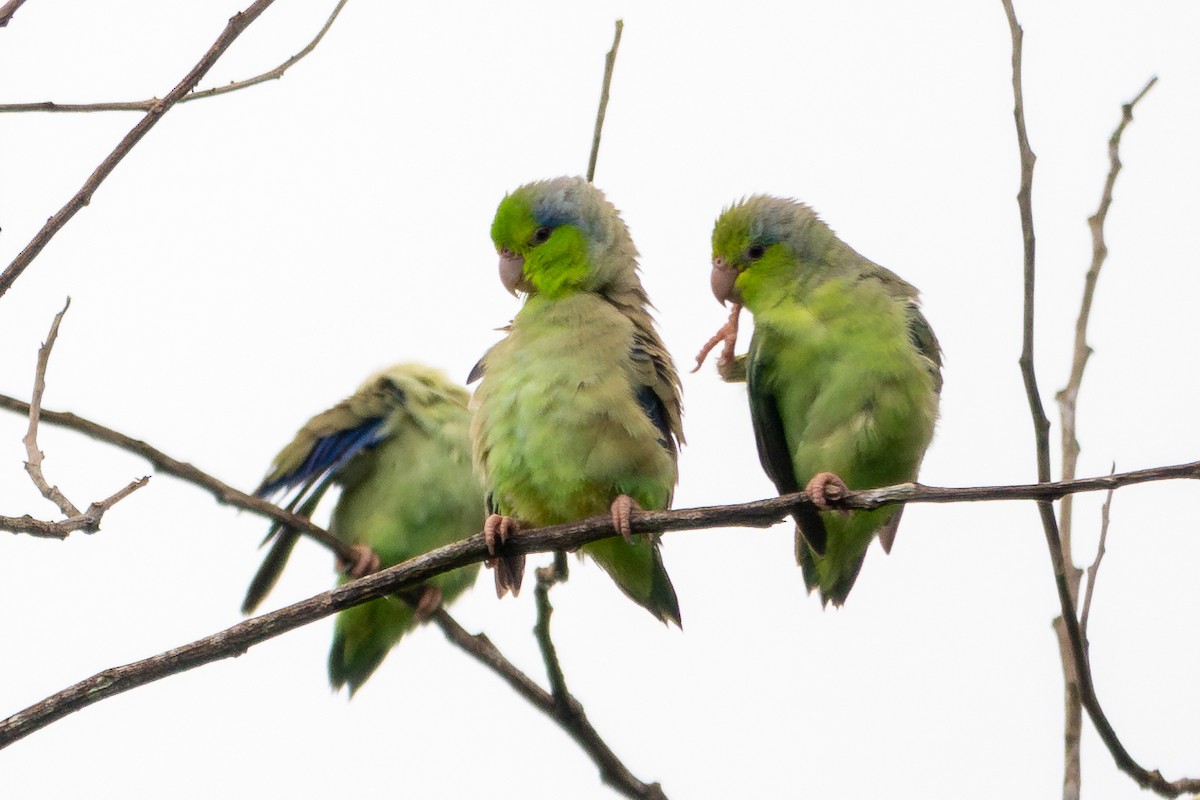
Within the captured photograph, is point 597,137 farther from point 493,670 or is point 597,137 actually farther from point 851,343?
point 493,670

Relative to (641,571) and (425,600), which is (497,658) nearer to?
(641,571)

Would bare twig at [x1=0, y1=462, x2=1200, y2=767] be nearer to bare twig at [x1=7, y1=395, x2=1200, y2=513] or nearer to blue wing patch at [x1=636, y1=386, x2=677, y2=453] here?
bare twig at [x1=7, y1=395, x2=1200, y2=513]

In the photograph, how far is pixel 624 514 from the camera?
3.20m

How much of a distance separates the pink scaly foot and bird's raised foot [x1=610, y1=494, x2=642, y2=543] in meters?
0.24

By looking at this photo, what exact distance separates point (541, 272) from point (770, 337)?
0.70 m

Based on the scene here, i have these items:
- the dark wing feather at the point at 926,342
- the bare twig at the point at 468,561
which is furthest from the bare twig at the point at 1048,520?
the dark wing feather at the point at 926,342

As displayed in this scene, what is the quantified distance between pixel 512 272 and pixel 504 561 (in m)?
0.97

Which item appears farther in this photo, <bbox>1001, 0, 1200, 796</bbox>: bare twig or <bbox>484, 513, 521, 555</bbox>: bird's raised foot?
<bbox>484, 513, 521, 555</bbox>: bird's raised foot

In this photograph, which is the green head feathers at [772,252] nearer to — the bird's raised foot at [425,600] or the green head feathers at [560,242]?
the green head feathers at [560,242]

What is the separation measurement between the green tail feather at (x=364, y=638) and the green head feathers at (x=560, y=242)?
5.46 ft

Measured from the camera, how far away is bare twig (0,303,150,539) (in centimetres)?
240

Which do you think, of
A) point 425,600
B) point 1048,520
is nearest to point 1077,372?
point 1048,520

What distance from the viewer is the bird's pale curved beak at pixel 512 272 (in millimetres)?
4000

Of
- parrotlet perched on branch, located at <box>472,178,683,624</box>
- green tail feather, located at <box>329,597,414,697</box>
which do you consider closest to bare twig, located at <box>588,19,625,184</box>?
parrotlet perched on branch, located at <box>472,178,683,624</box>
